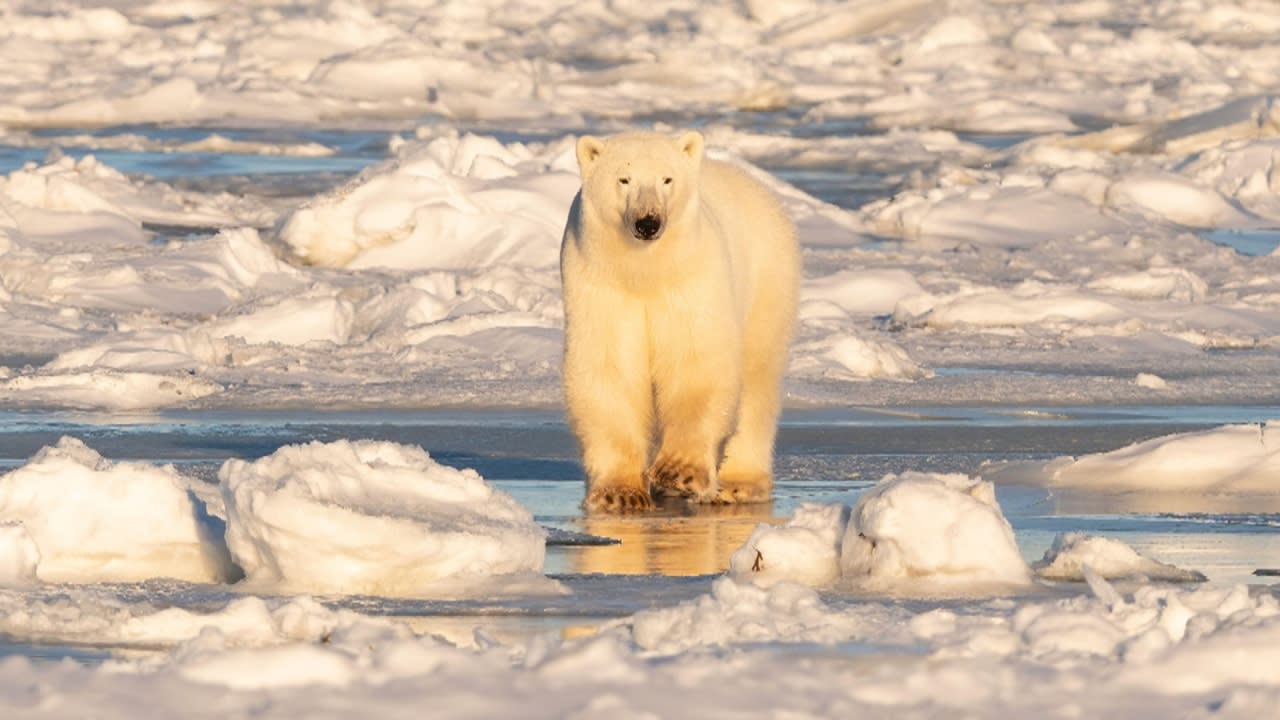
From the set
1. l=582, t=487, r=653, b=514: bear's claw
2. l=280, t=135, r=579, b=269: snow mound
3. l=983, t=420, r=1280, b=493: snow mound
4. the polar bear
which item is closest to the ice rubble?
l=582, t=487, r=653, b=514: bear's claw

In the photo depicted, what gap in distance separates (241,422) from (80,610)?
3.80 metres

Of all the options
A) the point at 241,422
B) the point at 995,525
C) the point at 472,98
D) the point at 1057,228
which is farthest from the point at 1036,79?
the point at 995,525

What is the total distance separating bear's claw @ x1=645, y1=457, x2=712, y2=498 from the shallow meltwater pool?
0.08 metres

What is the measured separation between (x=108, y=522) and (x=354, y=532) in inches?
24.7

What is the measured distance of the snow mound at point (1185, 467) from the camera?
617 centimetres

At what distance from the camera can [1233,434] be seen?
6398 millimetres

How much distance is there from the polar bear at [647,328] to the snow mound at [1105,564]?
1.65 meters

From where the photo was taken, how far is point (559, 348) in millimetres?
9406

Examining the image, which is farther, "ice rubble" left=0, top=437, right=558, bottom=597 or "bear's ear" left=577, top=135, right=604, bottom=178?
"bear's ear" left=577, top=135, right=604, bottom=178

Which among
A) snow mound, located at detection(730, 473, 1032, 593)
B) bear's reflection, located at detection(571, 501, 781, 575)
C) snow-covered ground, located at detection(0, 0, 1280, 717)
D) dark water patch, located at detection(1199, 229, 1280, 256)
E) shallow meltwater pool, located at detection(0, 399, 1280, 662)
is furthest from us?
dark water patch, located at detection(1199, 229, 1280, 256)

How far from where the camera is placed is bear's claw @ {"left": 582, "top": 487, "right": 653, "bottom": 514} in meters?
6.14

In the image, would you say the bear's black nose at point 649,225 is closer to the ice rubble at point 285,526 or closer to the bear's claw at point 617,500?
the bear's claw at point 617,500

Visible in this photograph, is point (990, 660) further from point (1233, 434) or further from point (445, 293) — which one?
point (445, 293)

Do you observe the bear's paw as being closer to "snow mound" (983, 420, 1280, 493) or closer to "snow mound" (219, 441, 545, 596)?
"snow mound" (983, 420, 1280, 493)
